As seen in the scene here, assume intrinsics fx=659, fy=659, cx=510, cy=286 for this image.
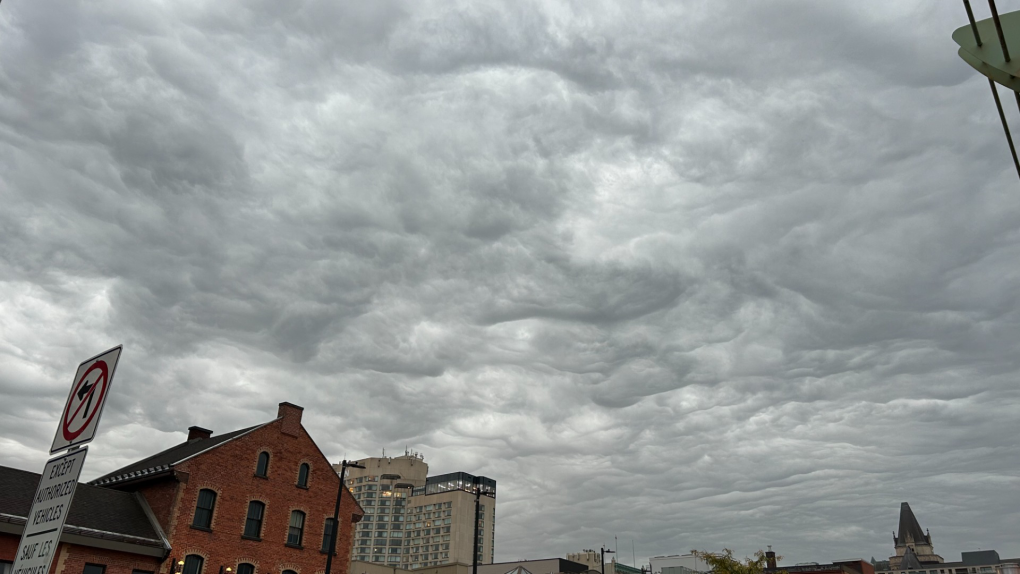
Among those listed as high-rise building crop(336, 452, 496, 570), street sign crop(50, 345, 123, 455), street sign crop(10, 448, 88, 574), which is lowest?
street sign crop(10, 448, 88, 574)

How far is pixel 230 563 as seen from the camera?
34812mm

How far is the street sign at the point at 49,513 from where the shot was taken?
5.29 metres

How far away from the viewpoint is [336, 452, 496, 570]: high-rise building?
559 feet

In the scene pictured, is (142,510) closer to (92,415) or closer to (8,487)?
(8,487)

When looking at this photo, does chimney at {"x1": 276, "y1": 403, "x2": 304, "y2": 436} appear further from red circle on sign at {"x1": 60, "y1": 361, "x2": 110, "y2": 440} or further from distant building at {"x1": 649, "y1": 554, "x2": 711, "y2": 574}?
distant building at {"x1": 649, "y1": 554, "x2": 711, "y2": 574}

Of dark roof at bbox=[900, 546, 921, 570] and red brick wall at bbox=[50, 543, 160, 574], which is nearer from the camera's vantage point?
red brick wall at bbox=[50, 543, 160, 574]

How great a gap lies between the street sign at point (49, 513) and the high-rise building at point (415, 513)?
172392mm

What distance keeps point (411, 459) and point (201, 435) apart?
152 m

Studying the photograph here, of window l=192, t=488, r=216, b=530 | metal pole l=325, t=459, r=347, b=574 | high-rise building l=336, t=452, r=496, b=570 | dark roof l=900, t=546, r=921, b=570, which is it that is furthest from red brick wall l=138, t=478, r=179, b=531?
dark roof l=900, t=546, r=921, b=570

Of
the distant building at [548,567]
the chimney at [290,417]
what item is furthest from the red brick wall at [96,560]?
the distant building at [548,567]

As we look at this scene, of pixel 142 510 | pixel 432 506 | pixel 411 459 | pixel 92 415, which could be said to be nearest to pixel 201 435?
pixel 142 510

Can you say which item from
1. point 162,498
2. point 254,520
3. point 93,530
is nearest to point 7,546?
point 93,530

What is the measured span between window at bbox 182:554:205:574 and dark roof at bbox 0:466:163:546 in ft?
6.47

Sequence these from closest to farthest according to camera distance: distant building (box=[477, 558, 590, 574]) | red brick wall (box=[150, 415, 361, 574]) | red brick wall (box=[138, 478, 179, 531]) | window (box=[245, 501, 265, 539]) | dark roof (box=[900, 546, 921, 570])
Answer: red brick wall (box=[138, 478, 179, 531]) < red brick wall (box=[150, 415, 361, 574]) < window (box=[245, 501, 265, 539]) < distant building (box=[477, 558, 590, 574]) < dark roof (box=[900, 546, 921, 570])
